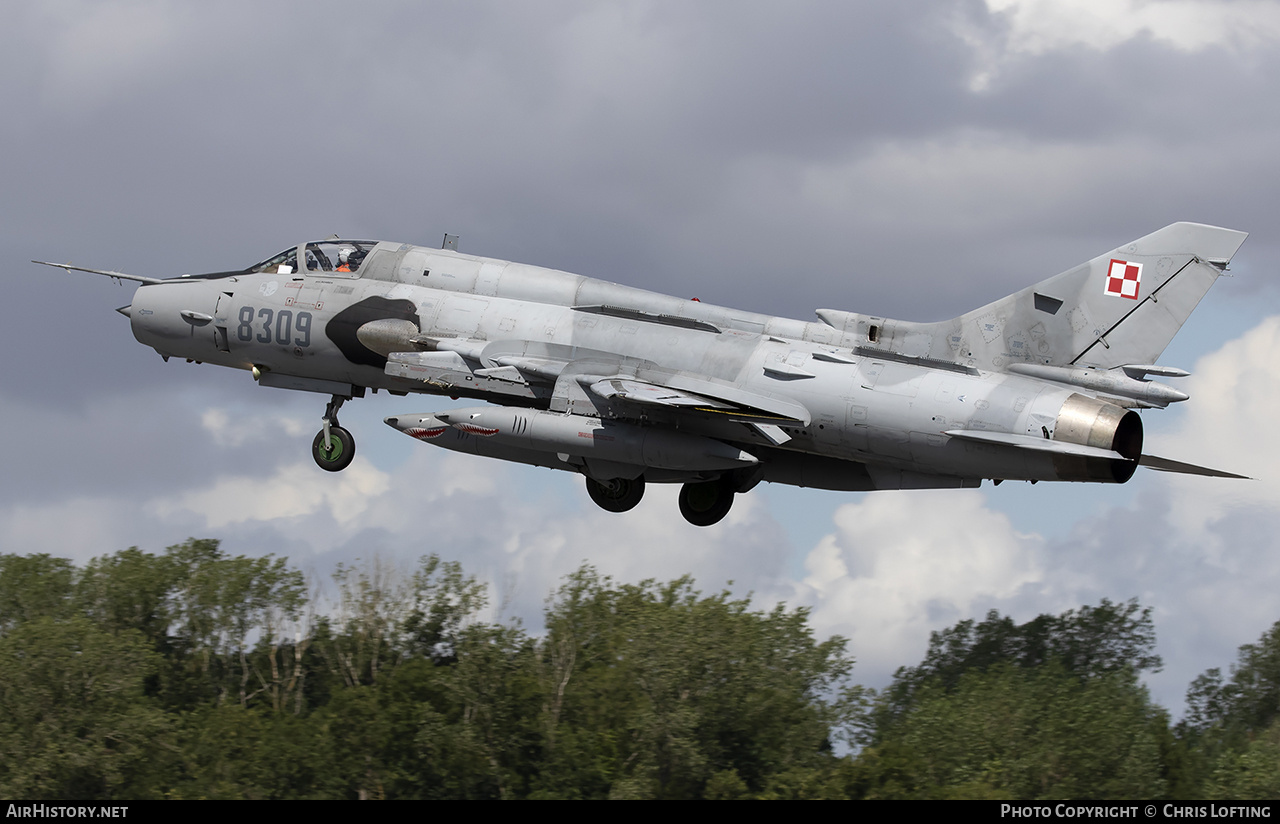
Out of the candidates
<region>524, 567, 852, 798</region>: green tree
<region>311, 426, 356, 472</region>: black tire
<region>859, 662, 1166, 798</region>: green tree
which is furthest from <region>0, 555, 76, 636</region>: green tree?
<region>311, 426, 356, 472</region>: black tire

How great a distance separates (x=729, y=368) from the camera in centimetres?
2159

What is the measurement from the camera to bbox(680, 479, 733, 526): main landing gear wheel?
24938mm

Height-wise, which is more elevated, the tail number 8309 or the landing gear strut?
the tail number 8309

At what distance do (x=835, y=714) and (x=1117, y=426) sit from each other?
105ft

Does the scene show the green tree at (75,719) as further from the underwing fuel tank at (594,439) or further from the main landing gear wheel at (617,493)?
the underwing fuel tank at (594,439)

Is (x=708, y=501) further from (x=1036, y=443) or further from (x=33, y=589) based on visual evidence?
(x=33, y=589)

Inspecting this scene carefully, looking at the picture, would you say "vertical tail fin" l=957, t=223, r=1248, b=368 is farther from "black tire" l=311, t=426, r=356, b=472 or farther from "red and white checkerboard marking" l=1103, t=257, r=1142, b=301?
"black tire" l=311, t=426, r=356, b=472

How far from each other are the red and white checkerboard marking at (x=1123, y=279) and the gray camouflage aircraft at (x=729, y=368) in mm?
34

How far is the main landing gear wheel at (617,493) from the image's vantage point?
2459 centimetres

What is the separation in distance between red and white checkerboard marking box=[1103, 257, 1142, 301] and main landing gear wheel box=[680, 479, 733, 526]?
7.56m

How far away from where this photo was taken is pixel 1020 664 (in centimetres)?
5862

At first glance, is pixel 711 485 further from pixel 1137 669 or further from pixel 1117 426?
pixel 1137 669

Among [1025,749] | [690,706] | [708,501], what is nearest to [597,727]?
[690,706]
